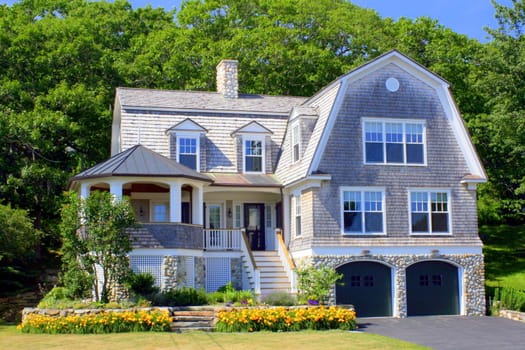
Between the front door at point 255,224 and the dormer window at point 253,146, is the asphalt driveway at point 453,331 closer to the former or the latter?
the front door at point 255,224

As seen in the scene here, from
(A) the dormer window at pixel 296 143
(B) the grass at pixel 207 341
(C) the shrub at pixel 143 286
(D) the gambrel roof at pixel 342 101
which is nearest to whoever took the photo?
(B) the grass at pixel 207 341

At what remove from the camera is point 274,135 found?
1198 inches

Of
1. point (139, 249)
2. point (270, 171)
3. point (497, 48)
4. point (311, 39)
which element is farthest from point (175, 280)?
point (311, 39)

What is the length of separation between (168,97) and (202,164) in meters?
3.60

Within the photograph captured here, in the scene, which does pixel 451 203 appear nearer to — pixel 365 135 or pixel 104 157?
pixel 365 135

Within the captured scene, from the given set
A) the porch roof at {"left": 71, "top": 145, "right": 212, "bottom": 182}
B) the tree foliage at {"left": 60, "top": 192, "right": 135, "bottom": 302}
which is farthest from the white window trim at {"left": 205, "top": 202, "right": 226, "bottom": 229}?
the tree foliage at {"left": 60, "top": 192, "right": 135, "bottom": 302}

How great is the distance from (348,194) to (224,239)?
5.04 meters

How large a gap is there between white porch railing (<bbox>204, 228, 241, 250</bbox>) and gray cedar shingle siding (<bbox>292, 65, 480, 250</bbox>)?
7.05 feet

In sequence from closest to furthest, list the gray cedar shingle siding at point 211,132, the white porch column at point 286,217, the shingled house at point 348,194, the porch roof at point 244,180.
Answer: the shingled house at point 348,194 < the porch roof at point 244,180 < the white porch column at point 286,217 < the gray cedar shingle siding at point 211,132

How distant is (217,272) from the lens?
27.5m

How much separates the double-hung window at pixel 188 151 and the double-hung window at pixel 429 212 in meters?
8.47

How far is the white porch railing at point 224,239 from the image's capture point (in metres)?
27.7

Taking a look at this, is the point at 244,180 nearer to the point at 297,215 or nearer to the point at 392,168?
the point at 297,215

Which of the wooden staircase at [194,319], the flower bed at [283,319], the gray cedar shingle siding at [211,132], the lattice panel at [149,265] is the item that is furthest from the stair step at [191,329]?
the gray cedar shingle siding at [211,132]
